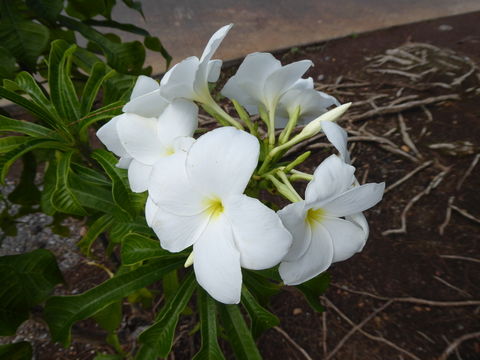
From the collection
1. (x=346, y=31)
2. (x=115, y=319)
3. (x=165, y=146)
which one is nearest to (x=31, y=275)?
(x=115, y=319)

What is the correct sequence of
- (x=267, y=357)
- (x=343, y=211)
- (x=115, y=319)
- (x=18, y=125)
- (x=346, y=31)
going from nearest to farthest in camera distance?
(x=343, y=211)
(x=18, y=125)
(x=115, y=319)
(x=267, y=357)
(x=346, y=31)

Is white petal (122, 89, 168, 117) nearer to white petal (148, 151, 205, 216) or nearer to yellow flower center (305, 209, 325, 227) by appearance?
white petal (148, 151, 205, 216)

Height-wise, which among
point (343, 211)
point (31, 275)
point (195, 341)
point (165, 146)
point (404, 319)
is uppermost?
point (165, 146)

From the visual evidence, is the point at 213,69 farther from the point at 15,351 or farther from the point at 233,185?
the point at 15,351

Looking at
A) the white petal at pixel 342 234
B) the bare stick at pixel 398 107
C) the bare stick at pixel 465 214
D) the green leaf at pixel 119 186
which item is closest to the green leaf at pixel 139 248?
the green leaf at pixel 119 186

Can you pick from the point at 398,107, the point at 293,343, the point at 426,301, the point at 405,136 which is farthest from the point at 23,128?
the point at 398,107

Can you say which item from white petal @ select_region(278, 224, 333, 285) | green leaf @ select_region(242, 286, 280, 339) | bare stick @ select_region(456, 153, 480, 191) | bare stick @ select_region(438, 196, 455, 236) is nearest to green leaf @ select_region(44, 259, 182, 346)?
green leaf @ select_region(242, 286, 280, 339)

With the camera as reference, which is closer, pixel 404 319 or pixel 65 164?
pixel 65 164

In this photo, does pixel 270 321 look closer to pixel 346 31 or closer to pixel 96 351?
pixel 96 351
